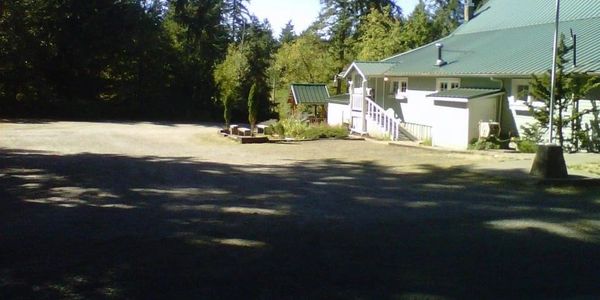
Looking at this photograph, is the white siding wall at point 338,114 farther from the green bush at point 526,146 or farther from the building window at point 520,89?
the green bush at point 526,146

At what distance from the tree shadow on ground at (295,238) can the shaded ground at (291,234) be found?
3 cm

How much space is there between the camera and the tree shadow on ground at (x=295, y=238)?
5918 mm

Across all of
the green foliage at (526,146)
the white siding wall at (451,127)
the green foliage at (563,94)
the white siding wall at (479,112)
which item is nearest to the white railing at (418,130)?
the white siding wall at (451,127)

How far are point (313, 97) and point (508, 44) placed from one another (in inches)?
535

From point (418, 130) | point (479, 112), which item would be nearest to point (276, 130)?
point (418, 130)

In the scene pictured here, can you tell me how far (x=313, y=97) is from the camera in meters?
37.2

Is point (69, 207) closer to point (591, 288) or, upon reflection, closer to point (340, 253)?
point (340, 253)

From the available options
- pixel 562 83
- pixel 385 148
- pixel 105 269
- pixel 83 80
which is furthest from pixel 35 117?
pixel 105 269

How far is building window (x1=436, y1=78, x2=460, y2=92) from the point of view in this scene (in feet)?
86.3

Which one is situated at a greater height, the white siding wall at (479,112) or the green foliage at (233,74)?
the green foliage at (233,74)

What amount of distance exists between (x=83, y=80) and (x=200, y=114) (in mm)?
8055

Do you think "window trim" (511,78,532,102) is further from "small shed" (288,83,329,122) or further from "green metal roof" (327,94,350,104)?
"small shed" (288,83,329,122)

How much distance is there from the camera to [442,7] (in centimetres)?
6631

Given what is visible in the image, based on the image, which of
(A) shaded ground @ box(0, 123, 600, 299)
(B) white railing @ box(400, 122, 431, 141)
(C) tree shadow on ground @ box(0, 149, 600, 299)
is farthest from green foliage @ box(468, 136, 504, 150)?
(C) tree shadow on ground @ box(0, 149, 600, 299)
